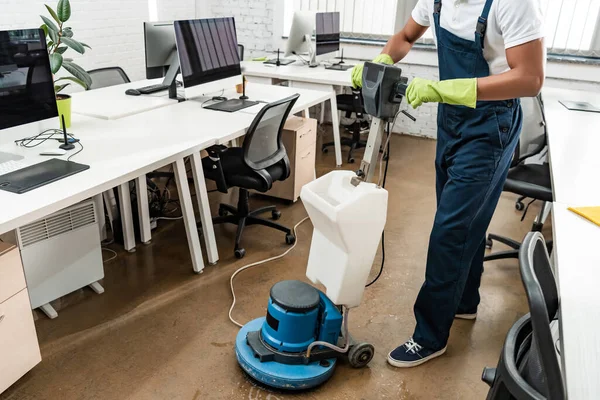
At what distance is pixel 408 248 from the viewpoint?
2.95 m

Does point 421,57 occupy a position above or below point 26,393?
above

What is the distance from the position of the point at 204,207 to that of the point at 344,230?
113 cm

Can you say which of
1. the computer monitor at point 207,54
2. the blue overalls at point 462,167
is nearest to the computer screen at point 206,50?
the computer monitor at point 207,54

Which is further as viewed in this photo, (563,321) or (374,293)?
(374,293)

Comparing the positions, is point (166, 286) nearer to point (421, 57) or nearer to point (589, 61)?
point (421, 57)

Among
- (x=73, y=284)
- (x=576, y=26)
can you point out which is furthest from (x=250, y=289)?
(x=576, y=26)

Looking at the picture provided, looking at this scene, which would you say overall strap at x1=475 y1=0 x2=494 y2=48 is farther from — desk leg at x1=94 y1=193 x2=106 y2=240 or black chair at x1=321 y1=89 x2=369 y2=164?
black chair at x1=321 y1=89 x2=369 y2=164

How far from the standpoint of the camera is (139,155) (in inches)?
84.1

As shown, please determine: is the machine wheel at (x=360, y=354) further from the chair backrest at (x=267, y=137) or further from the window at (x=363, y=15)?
the window at (x=363, y=15)

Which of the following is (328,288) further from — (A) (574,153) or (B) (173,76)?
(B) (173,76)

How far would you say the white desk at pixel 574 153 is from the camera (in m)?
1.83

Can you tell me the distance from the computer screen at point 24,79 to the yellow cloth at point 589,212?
2.08 m

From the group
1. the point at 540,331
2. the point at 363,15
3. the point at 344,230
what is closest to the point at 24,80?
the point at 344,230

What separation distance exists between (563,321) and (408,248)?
1.84 meters
